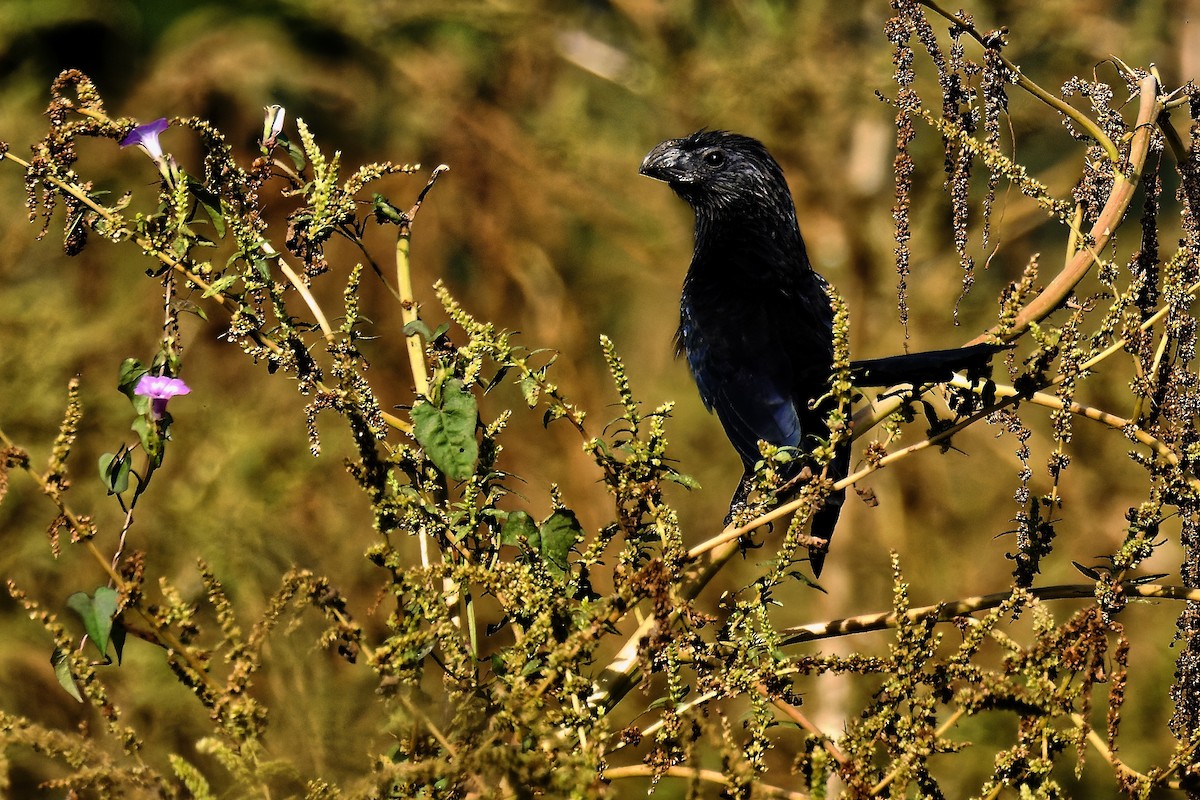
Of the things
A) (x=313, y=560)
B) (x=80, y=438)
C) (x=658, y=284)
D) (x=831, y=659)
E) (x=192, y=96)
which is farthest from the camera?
(x=658, y=284)

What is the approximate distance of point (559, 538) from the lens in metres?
1.13

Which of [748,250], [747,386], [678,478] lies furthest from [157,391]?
[748,250]

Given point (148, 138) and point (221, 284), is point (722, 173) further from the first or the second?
point (221, 284)

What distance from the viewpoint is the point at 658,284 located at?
16.1ft

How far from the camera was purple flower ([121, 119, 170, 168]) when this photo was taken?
1177mm

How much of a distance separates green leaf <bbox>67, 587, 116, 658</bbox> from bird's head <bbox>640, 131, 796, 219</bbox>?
89.3 inches

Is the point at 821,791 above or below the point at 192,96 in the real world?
below

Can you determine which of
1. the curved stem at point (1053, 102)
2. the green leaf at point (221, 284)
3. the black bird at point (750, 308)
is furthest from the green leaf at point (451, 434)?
the black bird at point (750, 308)

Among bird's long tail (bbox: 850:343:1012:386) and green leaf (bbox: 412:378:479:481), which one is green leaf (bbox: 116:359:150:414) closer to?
green leaf (bbox: 412:378:479:481)

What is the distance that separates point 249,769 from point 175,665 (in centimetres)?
10

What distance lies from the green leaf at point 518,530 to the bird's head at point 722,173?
2.01 metres


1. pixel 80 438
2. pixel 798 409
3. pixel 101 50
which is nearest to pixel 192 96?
pixel 101 50

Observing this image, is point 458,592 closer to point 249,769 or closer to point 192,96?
point 249,769

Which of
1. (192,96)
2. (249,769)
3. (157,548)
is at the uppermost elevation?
(192,96)
